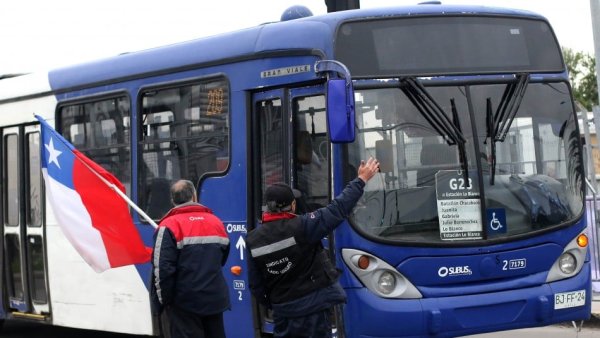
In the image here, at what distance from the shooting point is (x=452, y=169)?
27.2ft

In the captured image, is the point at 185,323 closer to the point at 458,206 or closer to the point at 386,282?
the point at 386,282

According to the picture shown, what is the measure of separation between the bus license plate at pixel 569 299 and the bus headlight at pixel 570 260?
0.14 m

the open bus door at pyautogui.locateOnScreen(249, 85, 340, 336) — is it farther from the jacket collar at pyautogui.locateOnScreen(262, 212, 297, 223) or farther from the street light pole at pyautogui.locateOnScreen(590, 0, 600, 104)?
the street light pole at pyautogui.locateOnScreen(590, 0, 600, 104)

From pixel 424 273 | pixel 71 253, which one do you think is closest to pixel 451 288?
pixel 424 273

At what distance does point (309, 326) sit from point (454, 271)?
1.96m

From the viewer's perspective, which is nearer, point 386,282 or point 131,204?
point 386,282

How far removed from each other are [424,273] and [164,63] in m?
3.39

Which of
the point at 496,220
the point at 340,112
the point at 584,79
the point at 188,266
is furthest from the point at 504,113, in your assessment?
the point at 584,79

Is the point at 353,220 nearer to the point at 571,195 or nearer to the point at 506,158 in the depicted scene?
the point at 506,158

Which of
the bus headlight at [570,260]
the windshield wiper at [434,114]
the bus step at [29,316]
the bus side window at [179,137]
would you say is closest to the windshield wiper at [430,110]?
the windshield wiper at [434,114]

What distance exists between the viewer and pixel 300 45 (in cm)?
857

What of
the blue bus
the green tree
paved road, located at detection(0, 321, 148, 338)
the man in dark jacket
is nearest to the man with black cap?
the man in dark jacket

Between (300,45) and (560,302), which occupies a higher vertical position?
(300,45)

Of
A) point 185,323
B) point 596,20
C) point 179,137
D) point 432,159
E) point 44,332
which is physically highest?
point 596,20
